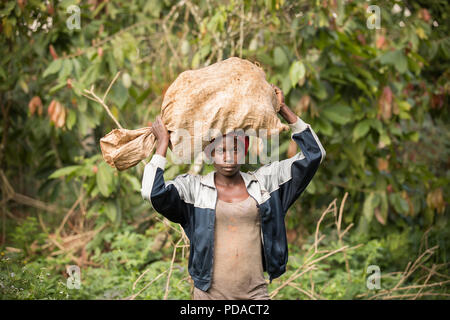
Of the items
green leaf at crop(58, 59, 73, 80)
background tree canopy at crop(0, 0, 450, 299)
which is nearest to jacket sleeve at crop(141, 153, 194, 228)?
background tree canopy at crop(0, 0, 450, 299)

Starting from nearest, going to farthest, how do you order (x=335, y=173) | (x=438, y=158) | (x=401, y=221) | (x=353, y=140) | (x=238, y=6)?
(x=238, y=6)
(x=353, y=140)
(x=335, y=173)
(x=401, y=221)
(x=438, y=158)

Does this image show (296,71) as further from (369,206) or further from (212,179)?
(212,179)

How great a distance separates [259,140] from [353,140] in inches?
79.3

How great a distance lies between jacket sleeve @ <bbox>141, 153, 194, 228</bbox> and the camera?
1994 mm

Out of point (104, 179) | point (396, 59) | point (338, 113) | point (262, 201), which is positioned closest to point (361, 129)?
point (338, 113)

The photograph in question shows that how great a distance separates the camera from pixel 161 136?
2078mm

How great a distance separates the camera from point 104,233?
15.2 feet

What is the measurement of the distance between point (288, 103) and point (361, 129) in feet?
1.95

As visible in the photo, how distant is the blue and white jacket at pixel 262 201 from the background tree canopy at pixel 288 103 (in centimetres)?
128

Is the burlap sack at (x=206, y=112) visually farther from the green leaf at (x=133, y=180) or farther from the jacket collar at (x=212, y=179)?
the green leaf at (x=133, y=180)

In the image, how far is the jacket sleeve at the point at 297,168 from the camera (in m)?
2.13

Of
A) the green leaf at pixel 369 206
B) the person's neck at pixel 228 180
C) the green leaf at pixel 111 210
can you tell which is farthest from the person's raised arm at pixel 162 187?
the green leaf at pixel 369 206
